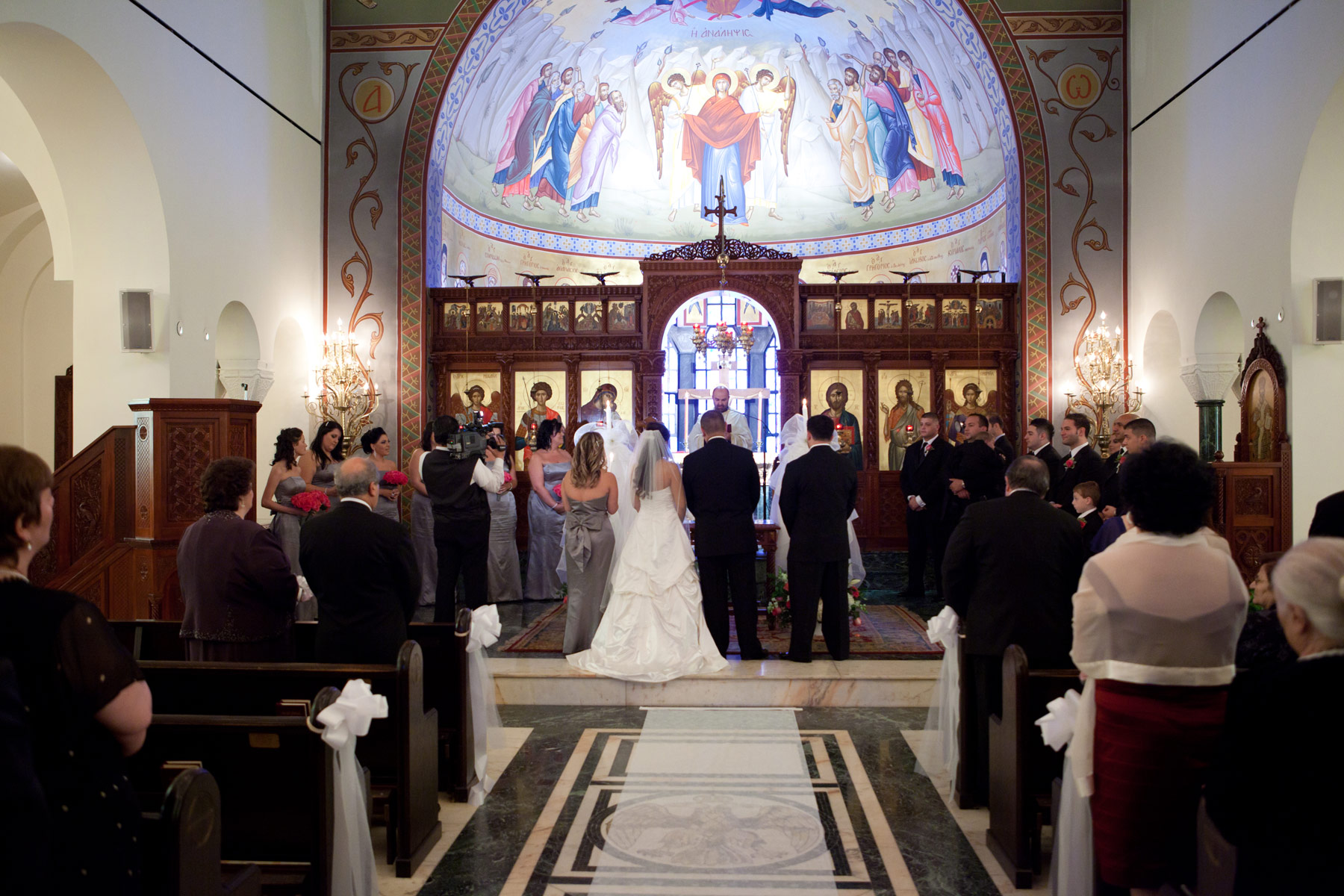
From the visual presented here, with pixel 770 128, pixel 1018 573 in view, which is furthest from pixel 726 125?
pixel 1018 573

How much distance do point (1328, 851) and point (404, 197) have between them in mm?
13258

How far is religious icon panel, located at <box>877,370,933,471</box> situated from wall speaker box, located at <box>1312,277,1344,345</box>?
225 inches

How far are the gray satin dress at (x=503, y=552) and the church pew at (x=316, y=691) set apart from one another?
17.8 ft

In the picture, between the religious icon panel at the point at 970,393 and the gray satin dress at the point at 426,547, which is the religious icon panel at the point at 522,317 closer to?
the gray satin dress at the point at 426,547

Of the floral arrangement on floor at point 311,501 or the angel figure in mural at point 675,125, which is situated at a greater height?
the angel figure in mural at point 675,125

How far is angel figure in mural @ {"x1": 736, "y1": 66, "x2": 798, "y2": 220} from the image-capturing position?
17688mm

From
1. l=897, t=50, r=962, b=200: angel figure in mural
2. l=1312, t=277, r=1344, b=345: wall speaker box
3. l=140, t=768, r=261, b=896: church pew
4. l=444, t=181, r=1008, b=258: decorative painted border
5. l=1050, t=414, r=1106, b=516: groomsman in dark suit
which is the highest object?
l=897, t=50, r=962, b=200: angel figure in mural

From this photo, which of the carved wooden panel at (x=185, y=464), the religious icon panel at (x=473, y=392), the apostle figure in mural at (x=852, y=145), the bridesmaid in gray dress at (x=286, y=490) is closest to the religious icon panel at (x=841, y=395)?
the religious icon panel at (x=473, y=392)

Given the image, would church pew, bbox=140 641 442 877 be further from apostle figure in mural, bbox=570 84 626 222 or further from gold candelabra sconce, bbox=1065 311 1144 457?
apostle figure in mural, bbox=570 84 626 222

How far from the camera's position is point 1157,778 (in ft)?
9.31

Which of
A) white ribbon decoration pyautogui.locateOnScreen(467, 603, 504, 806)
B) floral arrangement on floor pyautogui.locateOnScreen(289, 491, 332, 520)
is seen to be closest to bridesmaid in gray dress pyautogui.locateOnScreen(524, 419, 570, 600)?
floral arrangement on floor pyautogui.locateOnScreen(289, 491, 332, 520)

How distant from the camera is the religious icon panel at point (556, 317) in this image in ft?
47.2

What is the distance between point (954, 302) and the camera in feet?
45.9

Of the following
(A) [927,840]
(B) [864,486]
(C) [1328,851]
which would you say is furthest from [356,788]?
(B) [864,486]
